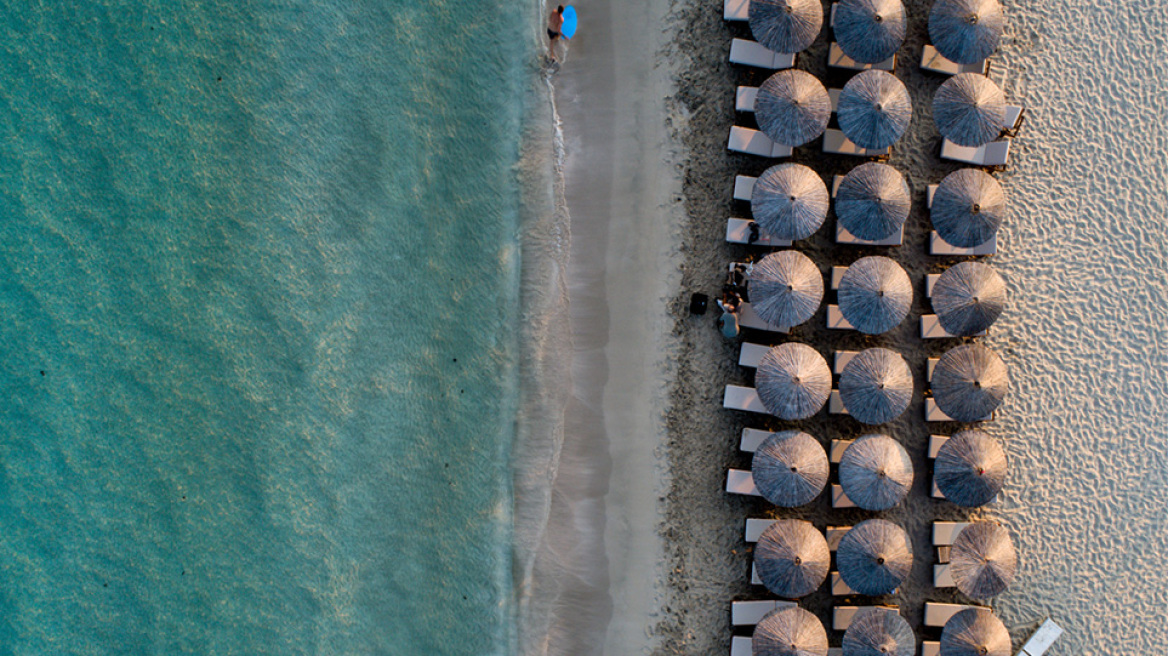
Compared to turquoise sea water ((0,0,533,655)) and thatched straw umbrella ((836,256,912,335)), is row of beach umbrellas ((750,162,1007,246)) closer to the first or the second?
thatched straw umbrella ((836,256,912,335))

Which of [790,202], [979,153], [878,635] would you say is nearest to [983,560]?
[878,635]

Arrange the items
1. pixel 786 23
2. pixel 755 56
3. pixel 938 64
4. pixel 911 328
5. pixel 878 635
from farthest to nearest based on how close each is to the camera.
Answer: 1. pixel 911 328
2. pixel 938 64
3. pixel 755 56
4. pixel 878 635
5. pixel 786 23

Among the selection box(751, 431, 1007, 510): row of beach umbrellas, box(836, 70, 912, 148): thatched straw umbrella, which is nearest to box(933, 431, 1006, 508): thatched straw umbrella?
box(751, 431, 1007, 510): row of beach umbrellas

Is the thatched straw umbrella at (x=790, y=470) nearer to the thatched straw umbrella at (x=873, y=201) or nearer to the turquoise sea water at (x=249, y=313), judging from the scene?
the thatched straw umbrella at (x=873, y=201)

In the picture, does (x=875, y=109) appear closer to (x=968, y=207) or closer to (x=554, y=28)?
(x=968, y=207)

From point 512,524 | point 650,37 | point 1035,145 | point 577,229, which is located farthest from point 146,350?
point 1035,145
